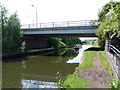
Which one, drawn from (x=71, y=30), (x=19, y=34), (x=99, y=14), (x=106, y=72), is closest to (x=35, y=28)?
(x=19, y=34)

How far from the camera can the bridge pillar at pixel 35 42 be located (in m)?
22.8

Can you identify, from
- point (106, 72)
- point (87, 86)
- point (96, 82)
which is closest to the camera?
point (87, 86)

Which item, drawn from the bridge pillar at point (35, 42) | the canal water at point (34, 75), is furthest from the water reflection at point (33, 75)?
the bridge pillar at point (35, 42)

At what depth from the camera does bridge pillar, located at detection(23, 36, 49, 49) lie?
74.8ft

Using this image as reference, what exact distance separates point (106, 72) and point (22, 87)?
152 inches

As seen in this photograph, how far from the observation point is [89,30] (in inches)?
640

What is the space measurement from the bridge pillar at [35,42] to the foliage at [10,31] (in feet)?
17.3

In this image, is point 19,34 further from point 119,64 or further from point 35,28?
point 119,64

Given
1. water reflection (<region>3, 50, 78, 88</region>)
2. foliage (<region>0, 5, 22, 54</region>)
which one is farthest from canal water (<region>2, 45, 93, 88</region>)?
foliage (<region>0, 5, 22, 54</region>)

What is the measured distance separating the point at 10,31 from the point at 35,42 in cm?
909

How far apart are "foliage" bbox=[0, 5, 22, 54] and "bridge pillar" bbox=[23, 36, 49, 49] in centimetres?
528

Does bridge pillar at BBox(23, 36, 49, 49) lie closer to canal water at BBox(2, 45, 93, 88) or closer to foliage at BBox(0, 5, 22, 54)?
foliage at BBox(0, 5, 22, 54)

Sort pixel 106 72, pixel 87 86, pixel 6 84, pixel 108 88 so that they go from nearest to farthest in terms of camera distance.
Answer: pixel 108 88
pixel 87 86
pixel 106 72
pixel 6 84

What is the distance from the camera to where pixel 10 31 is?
53.2 ft
